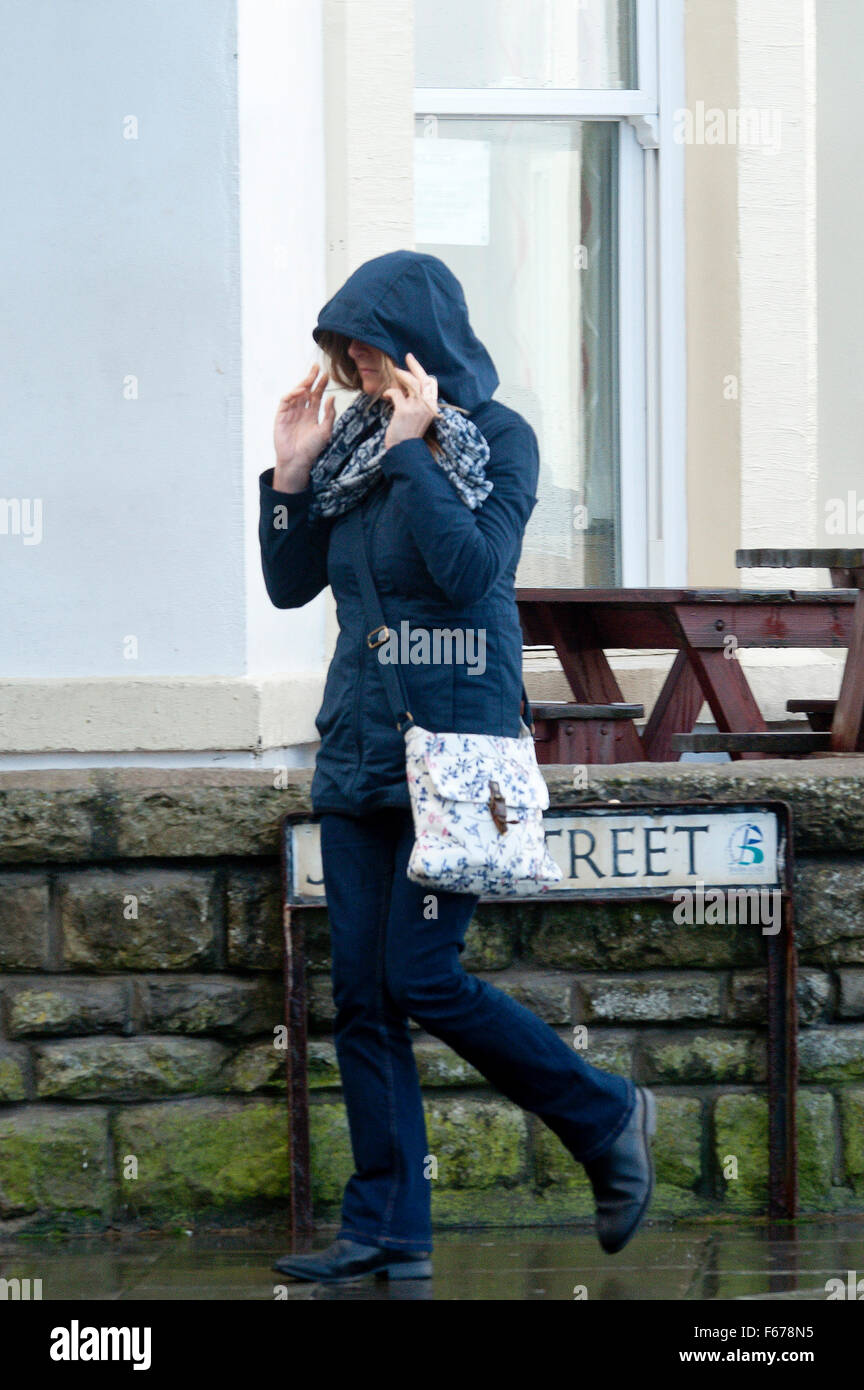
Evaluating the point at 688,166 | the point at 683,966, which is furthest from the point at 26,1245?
the point at 688,166

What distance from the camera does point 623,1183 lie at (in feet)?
10.6

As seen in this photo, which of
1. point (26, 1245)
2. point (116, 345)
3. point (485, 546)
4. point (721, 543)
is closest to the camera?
point (485, 546)

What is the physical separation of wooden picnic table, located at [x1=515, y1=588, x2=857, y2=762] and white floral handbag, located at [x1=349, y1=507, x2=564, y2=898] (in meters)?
1.37

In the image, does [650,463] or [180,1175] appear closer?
[180,1175]

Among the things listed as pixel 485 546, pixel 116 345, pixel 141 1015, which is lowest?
pixel 141 1015

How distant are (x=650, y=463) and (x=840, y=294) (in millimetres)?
790

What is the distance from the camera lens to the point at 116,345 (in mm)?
4051

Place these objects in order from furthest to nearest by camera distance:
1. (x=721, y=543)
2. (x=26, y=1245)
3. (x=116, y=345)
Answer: (x=721, y=543) < (x=116, y=345) < (x=26, y=1245)

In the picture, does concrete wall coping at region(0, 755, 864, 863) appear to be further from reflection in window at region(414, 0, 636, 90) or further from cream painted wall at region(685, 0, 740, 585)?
reflection in window at region(414, 0, 636, 90)

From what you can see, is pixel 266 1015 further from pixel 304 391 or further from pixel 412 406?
pixel 412 406

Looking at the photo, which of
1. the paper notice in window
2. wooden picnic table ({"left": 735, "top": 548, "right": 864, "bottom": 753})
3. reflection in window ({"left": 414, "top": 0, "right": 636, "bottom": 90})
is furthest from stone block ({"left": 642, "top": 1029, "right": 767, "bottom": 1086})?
reflection in window ({"left": 414, "top": 0, "right": 636, "bottom": 90})

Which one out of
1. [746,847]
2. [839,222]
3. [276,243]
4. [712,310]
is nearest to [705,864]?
[746,847]

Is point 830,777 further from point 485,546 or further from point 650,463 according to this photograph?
point 650,463

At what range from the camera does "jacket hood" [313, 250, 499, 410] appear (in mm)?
3098
